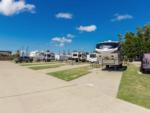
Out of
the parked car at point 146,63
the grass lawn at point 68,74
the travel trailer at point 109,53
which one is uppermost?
the travel trailer at point 109,53

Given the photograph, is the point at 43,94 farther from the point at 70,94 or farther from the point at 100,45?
the point at 100,45

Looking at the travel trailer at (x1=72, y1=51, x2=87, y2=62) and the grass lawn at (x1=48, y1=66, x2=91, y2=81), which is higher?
the travel trailer at (x1=72, y1=51, x2=87, y2=62)

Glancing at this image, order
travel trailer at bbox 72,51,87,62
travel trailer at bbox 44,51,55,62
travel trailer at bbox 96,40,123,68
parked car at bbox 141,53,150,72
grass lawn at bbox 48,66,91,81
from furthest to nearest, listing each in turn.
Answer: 1. travel trailer at bbox 44,51,55,62
2. travel trailer at bbox 72,51,87,62
3. travel trailer at bbox 96,40,123,68
4. parked car at bbox 141,53,150,72
5. grass lawn at bbox 48,66,91,81

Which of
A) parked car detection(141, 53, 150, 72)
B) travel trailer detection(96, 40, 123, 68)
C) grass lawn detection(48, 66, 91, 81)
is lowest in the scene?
grass lawn detection(48, 66, 91, 81)

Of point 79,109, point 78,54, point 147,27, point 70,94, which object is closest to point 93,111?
point 79,109

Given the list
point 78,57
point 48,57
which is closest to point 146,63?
point 78,57

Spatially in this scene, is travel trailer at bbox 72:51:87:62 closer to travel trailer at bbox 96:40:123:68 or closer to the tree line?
the tree line

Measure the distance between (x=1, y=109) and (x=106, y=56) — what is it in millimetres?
14769

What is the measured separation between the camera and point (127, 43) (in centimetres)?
5850

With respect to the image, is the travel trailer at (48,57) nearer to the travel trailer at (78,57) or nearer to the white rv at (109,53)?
the travel trailer at (78,57)

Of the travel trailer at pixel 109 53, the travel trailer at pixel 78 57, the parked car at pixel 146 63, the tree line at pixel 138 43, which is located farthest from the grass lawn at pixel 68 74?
the tree line at pixel 138 43

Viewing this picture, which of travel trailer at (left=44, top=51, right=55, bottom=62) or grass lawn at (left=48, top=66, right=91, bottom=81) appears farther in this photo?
travel trailer at (left=44, top=51, right=55, bottom=62)

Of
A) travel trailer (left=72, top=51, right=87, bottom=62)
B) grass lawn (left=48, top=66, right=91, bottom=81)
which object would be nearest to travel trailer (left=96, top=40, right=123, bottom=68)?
grass lawn (left=48, top=66, right=91, bottom=81)

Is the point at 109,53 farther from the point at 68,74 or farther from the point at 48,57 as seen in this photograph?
the point at 48,57
